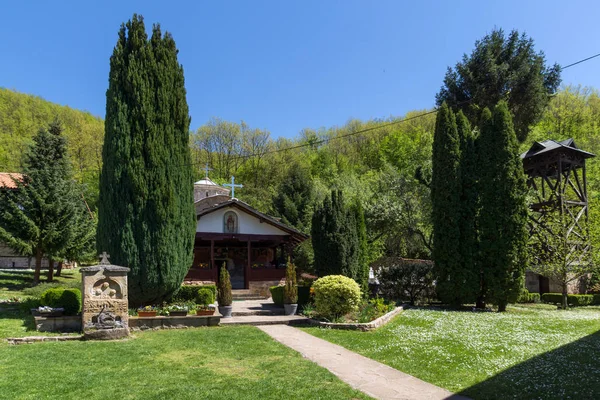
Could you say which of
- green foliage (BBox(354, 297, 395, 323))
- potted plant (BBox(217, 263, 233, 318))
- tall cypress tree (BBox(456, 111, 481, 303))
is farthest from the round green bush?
tall cypress tree (BBox(456, 111, 481, 303))

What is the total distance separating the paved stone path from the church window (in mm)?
12148

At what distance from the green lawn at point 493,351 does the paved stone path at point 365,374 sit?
0.91ft

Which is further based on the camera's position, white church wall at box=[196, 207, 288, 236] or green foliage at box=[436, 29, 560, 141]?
green foliage at box=[436, 29, 560, 141]

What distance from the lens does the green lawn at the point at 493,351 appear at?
602cm

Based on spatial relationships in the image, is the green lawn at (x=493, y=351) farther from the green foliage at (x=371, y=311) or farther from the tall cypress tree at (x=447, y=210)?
the tall cypress tree at (x=447, y=210)

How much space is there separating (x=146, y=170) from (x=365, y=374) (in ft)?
31.5

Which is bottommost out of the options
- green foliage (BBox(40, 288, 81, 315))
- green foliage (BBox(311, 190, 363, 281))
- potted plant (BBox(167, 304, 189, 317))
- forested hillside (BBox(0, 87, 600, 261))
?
potted plant (BBox(167, 304, 189, 317))

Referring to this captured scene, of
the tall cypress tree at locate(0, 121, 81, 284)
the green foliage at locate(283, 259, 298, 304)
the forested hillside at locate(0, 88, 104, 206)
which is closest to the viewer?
the green foliage at locate(283, 259, 298, 304)

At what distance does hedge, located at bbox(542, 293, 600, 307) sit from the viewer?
2003cm

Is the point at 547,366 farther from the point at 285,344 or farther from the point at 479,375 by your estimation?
the point at 285,344

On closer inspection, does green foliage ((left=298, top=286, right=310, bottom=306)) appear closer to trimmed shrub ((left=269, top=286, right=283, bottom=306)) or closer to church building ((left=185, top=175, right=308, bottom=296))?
trimmed shrub ((left=269, top=286, right=283, bottom=306))

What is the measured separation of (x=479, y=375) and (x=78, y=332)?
32.3 feet

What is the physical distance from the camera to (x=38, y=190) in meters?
21.1

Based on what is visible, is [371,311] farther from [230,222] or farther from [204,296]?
[230,222]
